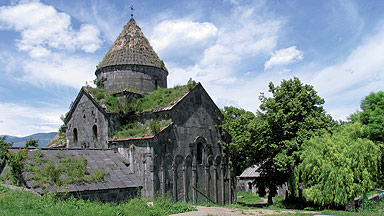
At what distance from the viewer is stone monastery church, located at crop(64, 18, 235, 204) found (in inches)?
660

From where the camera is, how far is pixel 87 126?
20.1 metres

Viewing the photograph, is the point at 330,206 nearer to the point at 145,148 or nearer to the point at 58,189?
the point at 145,148

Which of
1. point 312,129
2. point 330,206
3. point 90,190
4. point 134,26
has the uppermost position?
point 134,26

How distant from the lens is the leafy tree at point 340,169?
1490 cm

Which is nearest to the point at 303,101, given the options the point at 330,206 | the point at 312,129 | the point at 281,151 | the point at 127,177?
the point at 312,129

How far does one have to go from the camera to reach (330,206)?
57.3ft

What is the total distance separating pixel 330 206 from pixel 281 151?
402cm

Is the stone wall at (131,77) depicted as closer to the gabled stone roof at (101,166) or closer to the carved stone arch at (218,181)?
the gabled stone roof at (101,166)

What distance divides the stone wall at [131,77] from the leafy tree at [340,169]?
1101cm

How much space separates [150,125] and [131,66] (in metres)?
5.95

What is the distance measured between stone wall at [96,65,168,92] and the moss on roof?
1.17m

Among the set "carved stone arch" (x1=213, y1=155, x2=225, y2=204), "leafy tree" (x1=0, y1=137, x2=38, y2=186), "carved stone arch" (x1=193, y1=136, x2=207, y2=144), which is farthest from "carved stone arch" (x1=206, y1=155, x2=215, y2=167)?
"leafy tree" (x1=0, y1=137, x2=38, y2=186)

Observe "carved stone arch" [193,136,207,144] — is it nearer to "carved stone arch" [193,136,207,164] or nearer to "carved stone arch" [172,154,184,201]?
"carved stone arch" [193,136,207,164]

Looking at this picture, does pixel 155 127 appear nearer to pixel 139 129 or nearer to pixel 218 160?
pixel 139 129
